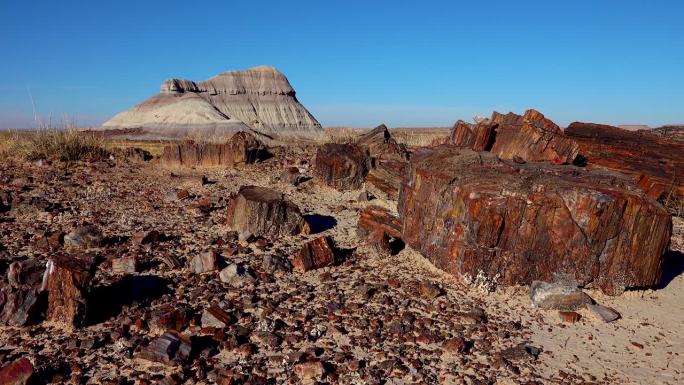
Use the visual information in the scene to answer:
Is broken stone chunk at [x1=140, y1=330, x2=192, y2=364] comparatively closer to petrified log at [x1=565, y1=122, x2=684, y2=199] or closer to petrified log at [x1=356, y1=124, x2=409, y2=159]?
petrified log at [x1=356, y1=124, x2=409, y2=159]

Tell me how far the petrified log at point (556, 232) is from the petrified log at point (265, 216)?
197 cm

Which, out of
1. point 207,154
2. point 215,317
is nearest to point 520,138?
point 215,317

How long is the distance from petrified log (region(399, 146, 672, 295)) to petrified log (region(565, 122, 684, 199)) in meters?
3.91

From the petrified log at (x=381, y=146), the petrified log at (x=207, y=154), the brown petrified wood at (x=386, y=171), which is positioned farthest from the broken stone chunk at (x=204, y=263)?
the petrified log at (x=207, y=154)

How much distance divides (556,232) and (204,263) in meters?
3.17

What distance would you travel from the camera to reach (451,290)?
14.1ft

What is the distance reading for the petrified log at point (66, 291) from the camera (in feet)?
11.1

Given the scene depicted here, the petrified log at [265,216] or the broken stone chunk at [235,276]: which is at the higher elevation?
the petrified log at [265,216]

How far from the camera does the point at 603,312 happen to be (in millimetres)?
3877

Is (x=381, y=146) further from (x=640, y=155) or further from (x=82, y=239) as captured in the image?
(x=82, y=239)

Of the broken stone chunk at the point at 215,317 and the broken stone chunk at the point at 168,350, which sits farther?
the broken stone chunk at the point at 215,317

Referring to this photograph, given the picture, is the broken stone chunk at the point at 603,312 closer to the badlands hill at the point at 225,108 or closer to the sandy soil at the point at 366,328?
the sandy soil at the point at 366,328

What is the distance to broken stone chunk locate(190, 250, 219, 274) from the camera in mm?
4504

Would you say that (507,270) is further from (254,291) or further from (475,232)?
(254,291)
